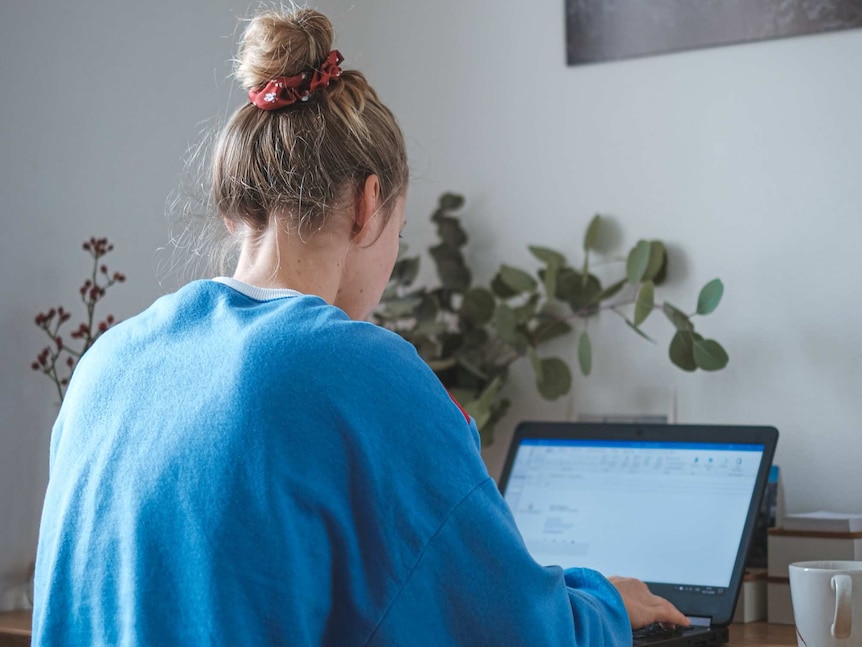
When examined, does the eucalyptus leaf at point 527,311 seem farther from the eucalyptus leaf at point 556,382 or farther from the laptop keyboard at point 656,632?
the laptop keyboard at point 656,632

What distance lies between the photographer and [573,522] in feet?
4.68

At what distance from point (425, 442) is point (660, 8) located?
1.09 metres

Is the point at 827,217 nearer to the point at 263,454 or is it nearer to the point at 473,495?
the point at 473,495

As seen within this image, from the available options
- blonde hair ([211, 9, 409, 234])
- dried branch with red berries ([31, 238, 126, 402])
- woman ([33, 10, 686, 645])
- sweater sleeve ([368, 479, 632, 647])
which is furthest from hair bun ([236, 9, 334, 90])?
dried branch with red berries ([31, 238, 126, 402])

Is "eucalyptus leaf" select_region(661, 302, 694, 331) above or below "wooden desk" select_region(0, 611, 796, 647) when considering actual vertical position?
above

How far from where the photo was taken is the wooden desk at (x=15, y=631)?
1.31 m

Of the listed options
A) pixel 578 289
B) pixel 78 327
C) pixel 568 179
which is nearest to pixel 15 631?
pixel 78 327

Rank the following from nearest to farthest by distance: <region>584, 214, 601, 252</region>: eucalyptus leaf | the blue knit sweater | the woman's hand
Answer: the blue knit sweater
the woman's hand
<region>584, 214, 601, 252</region>: eucalyptus leaf

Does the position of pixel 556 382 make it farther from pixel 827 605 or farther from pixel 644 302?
pixel 827 605

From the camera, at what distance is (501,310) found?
1.65 metres

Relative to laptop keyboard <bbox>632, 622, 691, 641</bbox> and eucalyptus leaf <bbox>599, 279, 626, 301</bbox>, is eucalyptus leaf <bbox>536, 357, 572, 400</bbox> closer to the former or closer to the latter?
eucalyptus leaf <bbox>599, 279, 626, 301</bbox>

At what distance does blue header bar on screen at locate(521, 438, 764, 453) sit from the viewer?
4.48 ft

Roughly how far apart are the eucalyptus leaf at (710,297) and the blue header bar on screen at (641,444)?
201 mm

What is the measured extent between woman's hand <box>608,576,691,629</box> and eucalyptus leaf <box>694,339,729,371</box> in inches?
18.7
